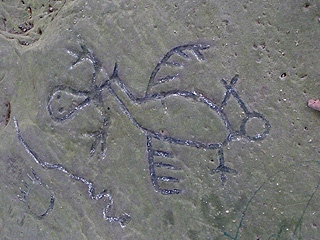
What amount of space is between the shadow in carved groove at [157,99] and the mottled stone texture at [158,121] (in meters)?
0.01

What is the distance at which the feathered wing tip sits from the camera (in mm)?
3061

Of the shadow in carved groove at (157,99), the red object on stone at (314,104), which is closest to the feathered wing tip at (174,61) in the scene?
the shadow in carved groove at (157,99)

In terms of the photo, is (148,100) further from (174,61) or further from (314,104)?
(314,104)

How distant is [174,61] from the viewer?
3.11 m

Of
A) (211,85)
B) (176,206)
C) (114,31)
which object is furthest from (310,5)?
(176,206)

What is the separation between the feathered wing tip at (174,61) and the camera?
10.0 ft

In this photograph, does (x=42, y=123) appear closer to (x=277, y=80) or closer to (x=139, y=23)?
(x=139, y=23)

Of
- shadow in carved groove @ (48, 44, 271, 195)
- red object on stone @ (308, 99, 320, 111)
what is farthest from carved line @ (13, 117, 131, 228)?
red object on stone @ (308, 99, 320, 111)

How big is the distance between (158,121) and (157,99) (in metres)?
0.18

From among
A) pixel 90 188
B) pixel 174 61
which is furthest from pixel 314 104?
pixel 90 188

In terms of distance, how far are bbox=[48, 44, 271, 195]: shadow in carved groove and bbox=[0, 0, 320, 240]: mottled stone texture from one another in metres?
0.01

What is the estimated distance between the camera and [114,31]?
3.20 m

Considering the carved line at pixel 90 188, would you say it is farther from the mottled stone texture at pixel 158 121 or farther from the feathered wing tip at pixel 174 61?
the feathered wing tip at pixel 174 61

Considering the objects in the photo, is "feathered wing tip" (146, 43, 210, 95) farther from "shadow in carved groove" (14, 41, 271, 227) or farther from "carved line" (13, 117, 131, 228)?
"carved line" (13, 117, 131, 228)
